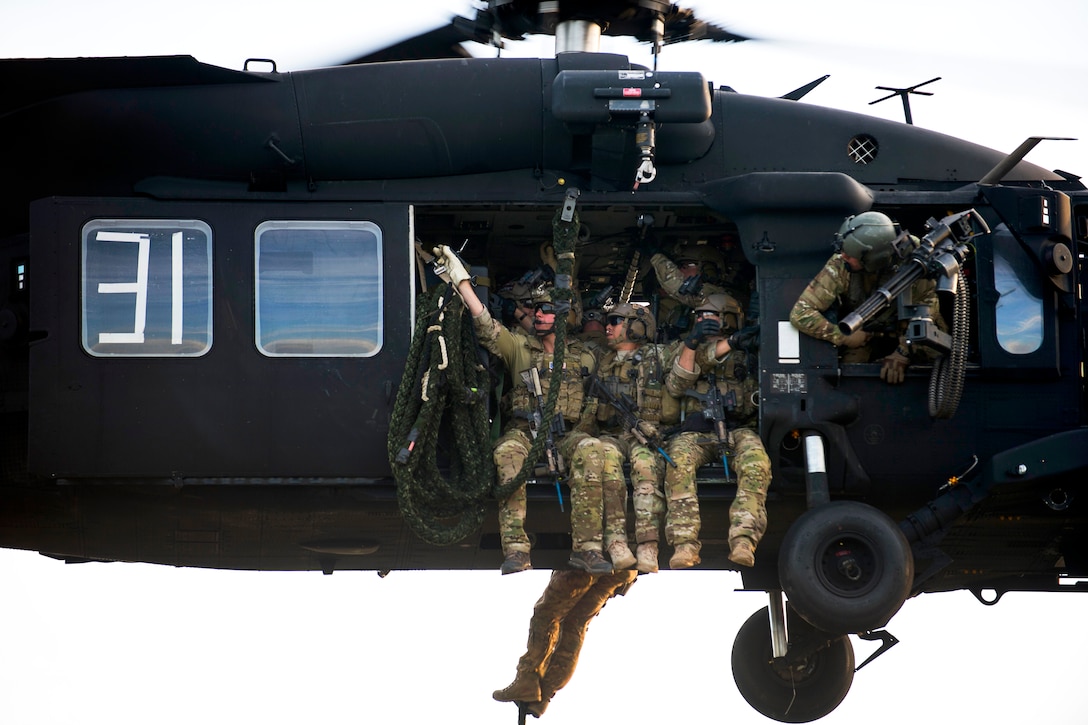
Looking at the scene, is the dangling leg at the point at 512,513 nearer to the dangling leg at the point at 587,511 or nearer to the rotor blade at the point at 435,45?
the dangling leg at the point at 587,511

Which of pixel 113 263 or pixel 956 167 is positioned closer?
pixel 113 263

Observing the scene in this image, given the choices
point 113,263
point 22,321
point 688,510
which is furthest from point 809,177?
point 22,321

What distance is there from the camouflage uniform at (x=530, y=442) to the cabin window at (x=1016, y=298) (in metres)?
2.18

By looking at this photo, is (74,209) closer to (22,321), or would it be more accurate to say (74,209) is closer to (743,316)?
(22,321)

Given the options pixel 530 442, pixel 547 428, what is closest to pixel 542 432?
pixel 547 428

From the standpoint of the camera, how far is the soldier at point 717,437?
866cm

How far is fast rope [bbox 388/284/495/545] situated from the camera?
28.4 ft

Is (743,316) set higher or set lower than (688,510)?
higher

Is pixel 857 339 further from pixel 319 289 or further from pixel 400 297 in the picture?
pixel 319 289

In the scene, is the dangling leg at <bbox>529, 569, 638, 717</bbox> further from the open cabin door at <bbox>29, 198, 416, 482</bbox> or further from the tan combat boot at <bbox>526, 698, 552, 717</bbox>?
the open cabin door at <bbox>29, 198, 416, 482</bbox>

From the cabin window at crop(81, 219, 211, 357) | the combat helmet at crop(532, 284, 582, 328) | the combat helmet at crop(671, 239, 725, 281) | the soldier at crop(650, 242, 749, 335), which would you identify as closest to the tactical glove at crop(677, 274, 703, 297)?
the soldier at crop(650, 242, 749, 335)

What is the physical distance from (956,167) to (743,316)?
4.80 ft

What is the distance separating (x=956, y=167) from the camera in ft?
31.3

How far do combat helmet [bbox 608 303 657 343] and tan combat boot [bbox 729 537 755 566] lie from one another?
1.41m
